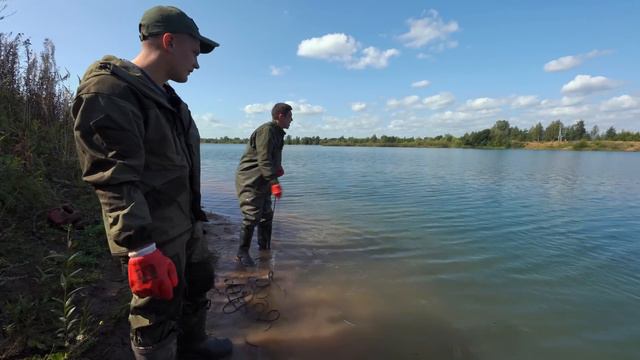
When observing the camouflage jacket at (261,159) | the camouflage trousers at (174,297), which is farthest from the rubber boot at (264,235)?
the camouflage trousers at (174,297)

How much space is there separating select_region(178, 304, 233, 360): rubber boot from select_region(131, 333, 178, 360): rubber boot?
606 mm

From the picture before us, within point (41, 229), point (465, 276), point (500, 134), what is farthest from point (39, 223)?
point (500, 134)

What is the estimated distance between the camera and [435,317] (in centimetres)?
415

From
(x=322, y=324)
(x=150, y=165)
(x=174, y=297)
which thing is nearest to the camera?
(x=150, y=165)

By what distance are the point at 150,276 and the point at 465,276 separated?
4.88 m

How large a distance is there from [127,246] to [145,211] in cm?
19

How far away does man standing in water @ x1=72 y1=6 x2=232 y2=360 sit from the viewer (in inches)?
71.3

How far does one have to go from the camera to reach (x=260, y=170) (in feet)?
18.0

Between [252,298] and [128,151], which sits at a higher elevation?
[128,151]

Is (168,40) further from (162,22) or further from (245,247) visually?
(245,247)

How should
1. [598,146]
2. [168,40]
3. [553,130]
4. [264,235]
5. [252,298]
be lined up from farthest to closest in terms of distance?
1. [553,130]
2. [598,146]
3. [264,235]
4. [252,298]
5. [168,40]

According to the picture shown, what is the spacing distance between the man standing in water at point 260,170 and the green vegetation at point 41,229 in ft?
6.64

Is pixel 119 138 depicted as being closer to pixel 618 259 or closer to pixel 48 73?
pixel 48 73

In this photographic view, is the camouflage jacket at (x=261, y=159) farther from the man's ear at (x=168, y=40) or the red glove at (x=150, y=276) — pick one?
the red glove at (x=150, y=276)
